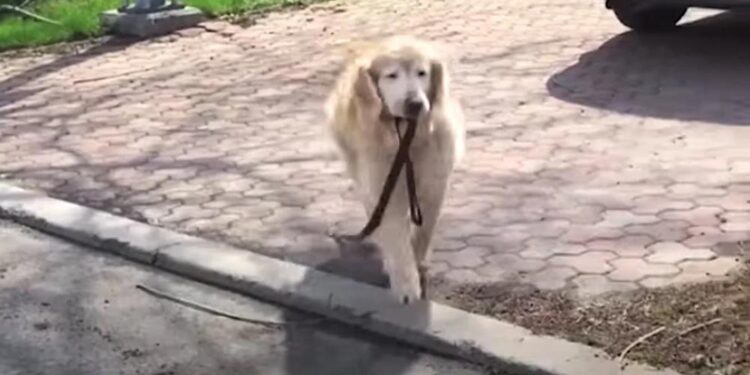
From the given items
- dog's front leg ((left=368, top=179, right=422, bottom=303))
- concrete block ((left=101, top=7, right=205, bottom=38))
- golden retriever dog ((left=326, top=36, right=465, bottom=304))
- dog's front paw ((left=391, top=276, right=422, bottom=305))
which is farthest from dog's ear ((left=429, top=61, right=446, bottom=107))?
concrete block ((left=101, top=7, right=205, bottom=38))

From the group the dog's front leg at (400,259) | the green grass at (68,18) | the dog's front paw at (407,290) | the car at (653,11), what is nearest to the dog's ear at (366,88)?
the dog's front leg at (400,259)

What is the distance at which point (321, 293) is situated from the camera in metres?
5.27

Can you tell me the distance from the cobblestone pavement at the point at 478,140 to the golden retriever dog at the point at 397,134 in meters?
0.33

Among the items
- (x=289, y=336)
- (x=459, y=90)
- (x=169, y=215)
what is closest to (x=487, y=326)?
(x=289, y=336)

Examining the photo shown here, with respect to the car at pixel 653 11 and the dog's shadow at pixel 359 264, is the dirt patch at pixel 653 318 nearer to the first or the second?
the dog's shadow at pixel 359 264

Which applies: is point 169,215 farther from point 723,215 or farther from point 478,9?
point 478,9

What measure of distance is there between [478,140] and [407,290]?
251 cm

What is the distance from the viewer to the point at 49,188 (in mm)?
7031

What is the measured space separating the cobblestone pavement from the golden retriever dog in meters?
0.33

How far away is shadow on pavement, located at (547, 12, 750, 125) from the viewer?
7.91 meters

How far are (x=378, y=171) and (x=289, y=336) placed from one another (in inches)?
27.8

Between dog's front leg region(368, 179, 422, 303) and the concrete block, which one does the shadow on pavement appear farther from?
the concrete block

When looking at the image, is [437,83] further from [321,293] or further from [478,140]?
[478,140]

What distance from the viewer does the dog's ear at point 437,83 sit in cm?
499
